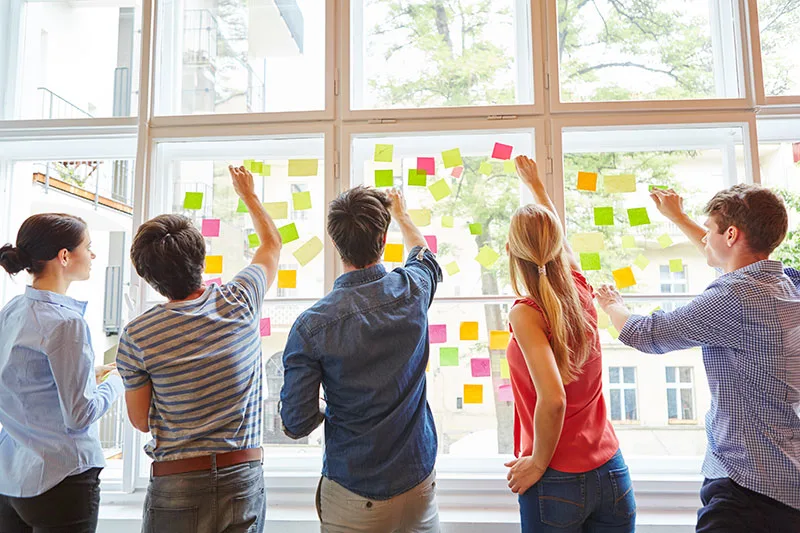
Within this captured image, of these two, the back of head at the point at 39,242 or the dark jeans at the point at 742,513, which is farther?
the back of head at the point at 39,242

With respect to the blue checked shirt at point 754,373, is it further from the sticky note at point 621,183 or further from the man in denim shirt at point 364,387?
the man in denim shirt at point 364,387

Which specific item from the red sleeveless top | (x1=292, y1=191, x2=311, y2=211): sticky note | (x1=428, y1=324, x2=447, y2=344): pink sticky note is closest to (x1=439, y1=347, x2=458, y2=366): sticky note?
(x1=428, y1=324, x2=447, y2=344): pink sticky note

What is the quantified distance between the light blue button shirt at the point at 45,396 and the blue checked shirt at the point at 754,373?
1646 millimetres

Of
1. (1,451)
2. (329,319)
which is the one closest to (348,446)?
(329,319)

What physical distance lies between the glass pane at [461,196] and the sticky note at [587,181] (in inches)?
8.4

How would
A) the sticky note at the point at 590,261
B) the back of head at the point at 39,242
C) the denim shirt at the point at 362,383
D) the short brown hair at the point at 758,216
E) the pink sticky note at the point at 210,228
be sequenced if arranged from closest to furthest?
the denim shirt at the point at 362,383
the short brown hair at the point at 758,216
the back of head at the point at 39,242
the sticky note at the point at 590,261
the pink sticky note at the point at 210,228

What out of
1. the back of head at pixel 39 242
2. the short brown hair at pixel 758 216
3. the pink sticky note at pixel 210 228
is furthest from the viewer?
the pink sticky note at pixel 210 228

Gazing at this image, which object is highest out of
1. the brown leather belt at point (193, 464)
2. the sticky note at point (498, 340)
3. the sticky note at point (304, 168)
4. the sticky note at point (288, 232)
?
the sticky note at point (304, 168)

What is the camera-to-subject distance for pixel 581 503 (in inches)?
54.5

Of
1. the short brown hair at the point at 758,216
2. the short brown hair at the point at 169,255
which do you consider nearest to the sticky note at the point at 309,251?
the short brown hair at the point at 169,255

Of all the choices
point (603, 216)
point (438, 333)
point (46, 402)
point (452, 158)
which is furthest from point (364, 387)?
point (603, 216)

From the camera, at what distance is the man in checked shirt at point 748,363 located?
138 cm

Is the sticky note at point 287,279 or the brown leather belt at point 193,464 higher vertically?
the sticky note at point 287,279

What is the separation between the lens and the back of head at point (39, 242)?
1.61m
